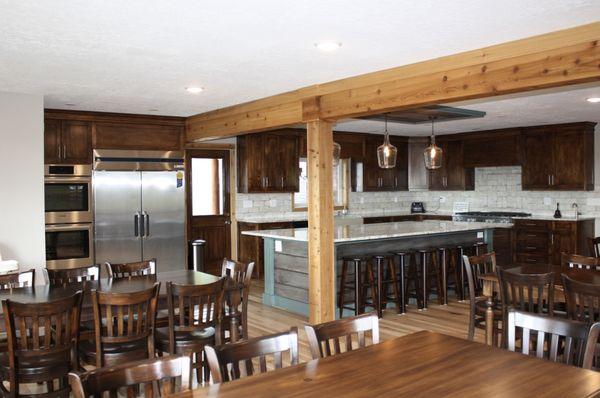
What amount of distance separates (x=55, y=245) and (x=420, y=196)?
293 inches

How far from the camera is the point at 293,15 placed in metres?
3.14

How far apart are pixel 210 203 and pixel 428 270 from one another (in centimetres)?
351

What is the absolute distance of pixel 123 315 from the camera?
A: 10.8ft

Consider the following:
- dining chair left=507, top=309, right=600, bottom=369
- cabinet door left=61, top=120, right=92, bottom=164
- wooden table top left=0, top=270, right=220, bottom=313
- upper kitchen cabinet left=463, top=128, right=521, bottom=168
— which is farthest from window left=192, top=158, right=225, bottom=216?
dining chair left=507, top=309, right=600, bottom=369

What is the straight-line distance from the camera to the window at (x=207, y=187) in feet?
27.5

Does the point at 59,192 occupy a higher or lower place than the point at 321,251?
higher

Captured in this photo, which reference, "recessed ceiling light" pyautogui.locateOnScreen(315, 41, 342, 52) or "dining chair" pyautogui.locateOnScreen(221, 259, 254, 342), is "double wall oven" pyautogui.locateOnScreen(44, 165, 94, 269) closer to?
"dining chair" pyautogui.locateOnScreen(221, 259, 254, 342)

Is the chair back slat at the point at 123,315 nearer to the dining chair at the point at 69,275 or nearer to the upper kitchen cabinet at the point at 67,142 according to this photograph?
the dining chair at the point at 69,275

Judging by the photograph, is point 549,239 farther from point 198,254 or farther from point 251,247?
point 198,254

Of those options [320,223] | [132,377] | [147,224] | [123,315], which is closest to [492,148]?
[320,223]

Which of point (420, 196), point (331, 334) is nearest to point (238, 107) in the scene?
point (331, 334)

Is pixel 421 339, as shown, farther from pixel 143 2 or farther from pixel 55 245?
pixel 55 245

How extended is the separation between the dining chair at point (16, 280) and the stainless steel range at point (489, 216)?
734 cm

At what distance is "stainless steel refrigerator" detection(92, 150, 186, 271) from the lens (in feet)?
23.1
